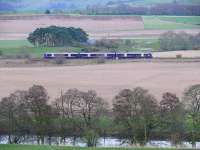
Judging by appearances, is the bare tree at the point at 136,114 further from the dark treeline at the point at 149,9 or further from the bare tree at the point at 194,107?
the dark treeline at the point at 149,9

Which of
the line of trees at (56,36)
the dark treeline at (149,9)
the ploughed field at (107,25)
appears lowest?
the line of trees at (56,36)

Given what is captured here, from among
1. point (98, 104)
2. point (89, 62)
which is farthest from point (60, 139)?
point (89, 62)

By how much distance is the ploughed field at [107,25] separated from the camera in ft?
98.0

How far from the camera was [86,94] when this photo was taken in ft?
62.7

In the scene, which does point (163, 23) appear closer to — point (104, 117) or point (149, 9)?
point (149, 9)

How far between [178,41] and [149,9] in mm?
2906

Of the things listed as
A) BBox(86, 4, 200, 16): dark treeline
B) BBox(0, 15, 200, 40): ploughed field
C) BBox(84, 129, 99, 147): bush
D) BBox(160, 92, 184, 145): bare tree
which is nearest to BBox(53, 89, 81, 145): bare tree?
BBox(84, 129, 99, 147): bush

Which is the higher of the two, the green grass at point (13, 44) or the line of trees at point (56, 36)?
the line of trees at point (56, 36)

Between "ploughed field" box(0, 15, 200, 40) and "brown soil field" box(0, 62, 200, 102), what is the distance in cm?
347

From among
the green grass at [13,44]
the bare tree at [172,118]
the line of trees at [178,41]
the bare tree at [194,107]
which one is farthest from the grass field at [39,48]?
the bare tree at [172,118]

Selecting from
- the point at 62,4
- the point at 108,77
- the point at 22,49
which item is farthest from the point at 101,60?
the point at 62,4

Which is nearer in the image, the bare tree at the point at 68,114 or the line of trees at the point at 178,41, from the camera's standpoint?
the bare tree at the point at 68,114

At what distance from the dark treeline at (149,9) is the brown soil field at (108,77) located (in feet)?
15.8

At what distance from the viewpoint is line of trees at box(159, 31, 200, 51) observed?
28922 mm
